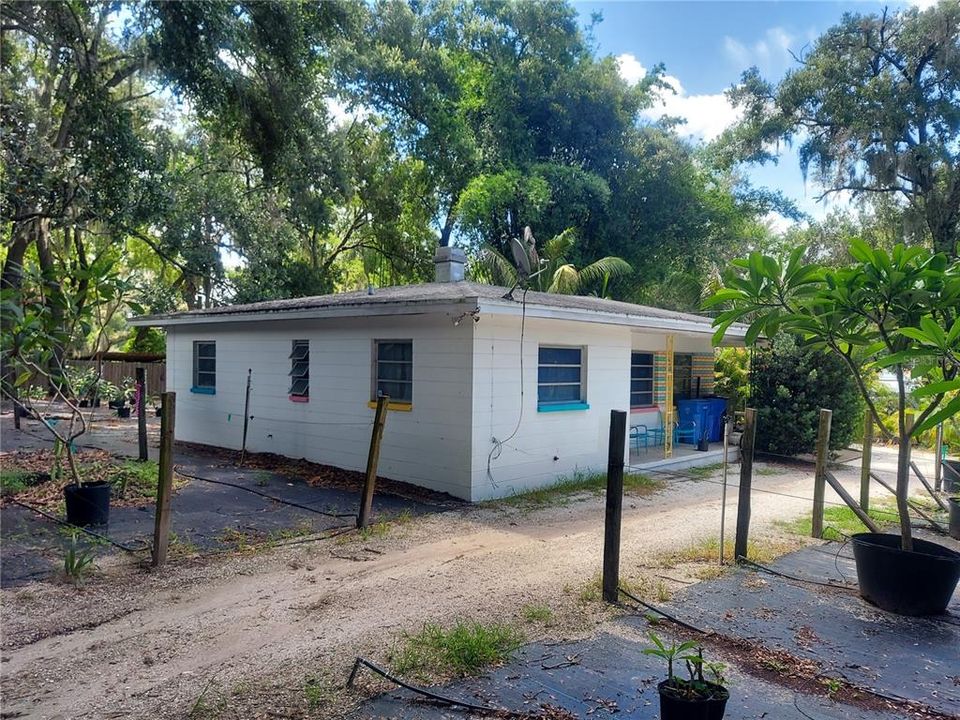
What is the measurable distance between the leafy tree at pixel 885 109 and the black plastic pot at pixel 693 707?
19.7 m

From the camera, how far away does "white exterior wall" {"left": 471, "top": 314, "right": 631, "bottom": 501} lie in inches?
336

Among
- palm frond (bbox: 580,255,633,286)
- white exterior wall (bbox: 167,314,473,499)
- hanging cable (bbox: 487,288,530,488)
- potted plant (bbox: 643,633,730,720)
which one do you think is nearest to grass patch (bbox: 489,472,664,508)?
hanging cable (bbox: 487,288,530,488)

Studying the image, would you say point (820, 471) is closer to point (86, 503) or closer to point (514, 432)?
point (514, 432)

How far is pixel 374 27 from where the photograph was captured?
76.2 ft

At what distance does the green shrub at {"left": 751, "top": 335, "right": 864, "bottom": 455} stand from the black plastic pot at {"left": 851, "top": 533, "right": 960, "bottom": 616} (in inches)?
325

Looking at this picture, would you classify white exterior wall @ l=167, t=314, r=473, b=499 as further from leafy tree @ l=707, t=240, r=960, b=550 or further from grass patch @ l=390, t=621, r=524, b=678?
grass patch @ l=390, t=621, r=524, b=678

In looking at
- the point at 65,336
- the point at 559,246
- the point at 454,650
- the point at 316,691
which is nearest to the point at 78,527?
the point at 65,336

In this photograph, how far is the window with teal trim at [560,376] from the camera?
31.3ft

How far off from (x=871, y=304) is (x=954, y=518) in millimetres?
4123

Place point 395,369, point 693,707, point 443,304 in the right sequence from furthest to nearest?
point 395,369
point 443,304
point 693,707

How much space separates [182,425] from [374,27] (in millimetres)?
16484

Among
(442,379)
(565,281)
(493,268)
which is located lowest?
(442,379)

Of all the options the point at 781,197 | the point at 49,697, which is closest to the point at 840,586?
the point at 49,697

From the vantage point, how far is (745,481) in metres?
5.87
